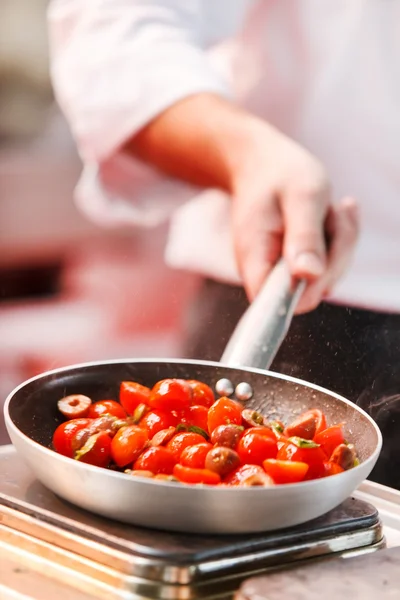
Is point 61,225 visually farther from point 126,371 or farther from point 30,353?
point 126,371

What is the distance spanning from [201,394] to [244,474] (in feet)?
0.79

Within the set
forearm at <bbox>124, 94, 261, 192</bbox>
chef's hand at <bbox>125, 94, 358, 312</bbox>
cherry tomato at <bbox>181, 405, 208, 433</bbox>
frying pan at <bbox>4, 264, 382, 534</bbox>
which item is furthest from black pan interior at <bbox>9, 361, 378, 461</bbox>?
forearm at <bbox>124, 94, 261, 192</bbox>

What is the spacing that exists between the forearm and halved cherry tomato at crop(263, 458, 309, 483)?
716 mm

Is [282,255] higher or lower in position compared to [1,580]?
higher

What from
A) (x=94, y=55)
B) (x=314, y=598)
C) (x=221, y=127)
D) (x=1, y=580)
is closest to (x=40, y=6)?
(x=94, y=55)

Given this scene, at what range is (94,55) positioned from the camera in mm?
1702

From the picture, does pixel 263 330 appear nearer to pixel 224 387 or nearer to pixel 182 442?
pixel 224 387

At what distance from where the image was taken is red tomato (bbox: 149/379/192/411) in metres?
1.12

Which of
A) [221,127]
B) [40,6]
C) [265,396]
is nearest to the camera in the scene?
[265,396]

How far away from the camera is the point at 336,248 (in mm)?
1428

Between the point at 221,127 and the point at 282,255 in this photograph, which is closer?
the point at 282,255

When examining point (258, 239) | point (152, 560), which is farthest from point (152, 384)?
point (152, 560)

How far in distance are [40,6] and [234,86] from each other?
547mm

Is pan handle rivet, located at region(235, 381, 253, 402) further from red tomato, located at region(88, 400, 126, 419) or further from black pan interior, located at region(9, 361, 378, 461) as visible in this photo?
red tomato, located at region(88, 400, 126, 419)
